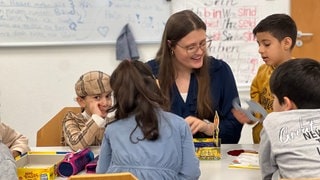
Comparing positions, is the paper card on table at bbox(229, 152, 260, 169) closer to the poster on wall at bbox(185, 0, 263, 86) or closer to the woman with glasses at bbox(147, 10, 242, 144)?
the woman with glasses at bbox(147, 10, 242, 144)

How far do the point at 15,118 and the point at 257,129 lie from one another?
2.08 meters

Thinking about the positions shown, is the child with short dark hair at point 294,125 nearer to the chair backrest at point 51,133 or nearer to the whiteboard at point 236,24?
the chair backrest at point 51,133

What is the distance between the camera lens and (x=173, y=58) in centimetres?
244

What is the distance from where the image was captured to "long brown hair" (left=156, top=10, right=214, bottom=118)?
2.33 m

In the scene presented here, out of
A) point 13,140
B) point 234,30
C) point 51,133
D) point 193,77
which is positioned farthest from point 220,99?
point 234,30

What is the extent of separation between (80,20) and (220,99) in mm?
1558

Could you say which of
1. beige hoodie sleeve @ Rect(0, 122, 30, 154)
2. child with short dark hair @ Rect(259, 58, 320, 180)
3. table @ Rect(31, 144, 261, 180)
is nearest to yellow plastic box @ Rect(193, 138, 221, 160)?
table @ Rect(31, 144, 261, 180)

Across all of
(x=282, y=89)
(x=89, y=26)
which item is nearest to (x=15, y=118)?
(x=89, y=26)

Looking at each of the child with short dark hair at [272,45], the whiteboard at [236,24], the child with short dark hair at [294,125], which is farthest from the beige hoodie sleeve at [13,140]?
the whiteboard at [236,24]

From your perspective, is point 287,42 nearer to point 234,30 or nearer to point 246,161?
point 246,161

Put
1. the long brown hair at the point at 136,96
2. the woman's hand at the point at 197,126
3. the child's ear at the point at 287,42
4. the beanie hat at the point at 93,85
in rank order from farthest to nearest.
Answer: the child's ear at the point at 287,42 → the beanie hat at the point at 93,85 → the woman's hand at the point at 197,126 → the long brown hair at the point at 136,96

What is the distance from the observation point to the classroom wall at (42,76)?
3629mm

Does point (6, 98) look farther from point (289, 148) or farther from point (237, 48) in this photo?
point (289, 148)

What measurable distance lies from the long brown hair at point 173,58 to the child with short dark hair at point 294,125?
619mm
